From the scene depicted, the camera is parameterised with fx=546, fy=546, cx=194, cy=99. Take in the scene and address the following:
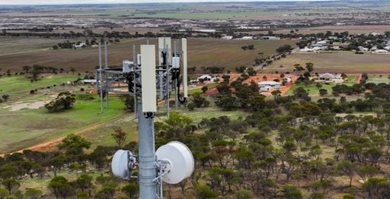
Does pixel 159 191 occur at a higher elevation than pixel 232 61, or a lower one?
higher

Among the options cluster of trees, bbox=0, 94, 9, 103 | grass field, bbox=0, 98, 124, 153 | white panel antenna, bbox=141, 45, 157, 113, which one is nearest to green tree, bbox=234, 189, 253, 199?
white panel antenna, bbox=141, 45, 157, 113

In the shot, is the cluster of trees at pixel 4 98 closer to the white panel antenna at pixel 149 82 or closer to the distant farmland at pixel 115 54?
the distant farmland at pixel 115 54

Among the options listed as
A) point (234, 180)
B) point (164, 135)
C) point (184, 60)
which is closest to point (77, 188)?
point (234, 180)

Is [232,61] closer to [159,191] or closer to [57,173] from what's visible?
[57,173]

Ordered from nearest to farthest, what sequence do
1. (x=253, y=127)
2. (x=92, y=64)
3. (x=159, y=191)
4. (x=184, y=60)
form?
(x=159, y=191) < (x=184, y=60) < (x=253, y=127) < (x=92, y=64)

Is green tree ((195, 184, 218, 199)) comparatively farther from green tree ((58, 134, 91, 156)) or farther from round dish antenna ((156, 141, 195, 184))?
round dish antenna ((156, 141, 195, 184))

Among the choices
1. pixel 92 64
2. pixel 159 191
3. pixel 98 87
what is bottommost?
pixel 92 64

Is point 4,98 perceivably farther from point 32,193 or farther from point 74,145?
point 32,193
